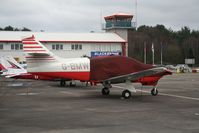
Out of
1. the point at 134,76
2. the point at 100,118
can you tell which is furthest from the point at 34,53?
the point at 100,118

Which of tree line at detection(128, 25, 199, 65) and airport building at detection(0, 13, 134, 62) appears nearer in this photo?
airport building at detection(0, 13, 134, 62)

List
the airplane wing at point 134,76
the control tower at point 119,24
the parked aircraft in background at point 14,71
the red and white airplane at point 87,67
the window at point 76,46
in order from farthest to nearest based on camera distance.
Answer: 1. the control tower at point 119,24
2. the window at point 76,46
3. the parked aircraft in background at point 14,71
4. the red and white airplane at point 87,67
5. the airplane wing at point 134,76

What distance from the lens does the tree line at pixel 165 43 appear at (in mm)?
122312

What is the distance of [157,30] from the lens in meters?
148

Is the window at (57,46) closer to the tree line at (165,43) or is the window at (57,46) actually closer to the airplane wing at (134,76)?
the airplane wing at (134,76)

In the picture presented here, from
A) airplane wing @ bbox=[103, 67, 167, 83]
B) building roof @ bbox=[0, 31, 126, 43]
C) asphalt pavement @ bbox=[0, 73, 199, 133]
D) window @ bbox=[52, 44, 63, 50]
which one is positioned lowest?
asphalt pavement @ bbox=[0, 73, 199, 133]

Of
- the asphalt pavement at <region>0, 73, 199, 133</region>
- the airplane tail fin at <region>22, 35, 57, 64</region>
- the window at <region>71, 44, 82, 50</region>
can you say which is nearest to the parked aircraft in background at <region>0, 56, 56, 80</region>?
the airplane tail fin at <region>22, 35, 57, 64</region>

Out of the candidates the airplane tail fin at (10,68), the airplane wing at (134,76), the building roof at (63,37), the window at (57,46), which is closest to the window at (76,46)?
the building roof at (63,37)

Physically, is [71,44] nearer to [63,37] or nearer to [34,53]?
[63,37]

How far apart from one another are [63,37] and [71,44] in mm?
2300

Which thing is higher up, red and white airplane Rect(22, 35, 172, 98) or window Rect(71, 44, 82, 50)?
window Rect(71, 44, 82, 50)

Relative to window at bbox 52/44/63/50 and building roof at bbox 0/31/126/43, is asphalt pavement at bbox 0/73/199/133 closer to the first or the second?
building roof at bbox 0/31/126/43

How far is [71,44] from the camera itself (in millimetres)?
68188

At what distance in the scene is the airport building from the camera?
64.8m
